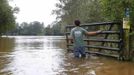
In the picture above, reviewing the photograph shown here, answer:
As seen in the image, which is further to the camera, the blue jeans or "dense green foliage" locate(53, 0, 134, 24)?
"dense green foliage" locate(53, 0, 134, 24)

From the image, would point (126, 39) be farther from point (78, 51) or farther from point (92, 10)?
point (92, 10)

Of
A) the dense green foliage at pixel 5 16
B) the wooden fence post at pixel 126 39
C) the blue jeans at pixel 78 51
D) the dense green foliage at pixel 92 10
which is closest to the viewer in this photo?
the blue jeans at pixel 78 51

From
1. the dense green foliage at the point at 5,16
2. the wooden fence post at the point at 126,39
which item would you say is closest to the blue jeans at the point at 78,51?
the wooden fence post at the point at 126,39

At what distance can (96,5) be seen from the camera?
41.3m

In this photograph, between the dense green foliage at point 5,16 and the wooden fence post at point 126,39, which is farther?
the dense green foliage at point 5,16

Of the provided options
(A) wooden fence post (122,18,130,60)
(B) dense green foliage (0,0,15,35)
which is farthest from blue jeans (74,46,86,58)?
(B) dense green foliage (0,0,15,35)

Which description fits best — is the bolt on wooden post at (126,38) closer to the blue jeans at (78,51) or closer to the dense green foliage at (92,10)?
the dense green foliage at (92,10)

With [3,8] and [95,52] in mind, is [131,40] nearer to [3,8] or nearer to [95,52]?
[95,52]

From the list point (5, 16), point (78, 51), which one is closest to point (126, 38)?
point (78, 51)

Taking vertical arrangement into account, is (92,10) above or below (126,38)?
above

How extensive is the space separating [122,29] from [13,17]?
192ft

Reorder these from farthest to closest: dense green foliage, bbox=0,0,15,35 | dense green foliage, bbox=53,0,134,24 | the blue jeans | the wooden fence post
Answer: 1. dense green foliage, bbox=0,0,15,35
2. dense green foliage, bbox=53,0,134,24
3. the wooden fence post
4. the blue jeans

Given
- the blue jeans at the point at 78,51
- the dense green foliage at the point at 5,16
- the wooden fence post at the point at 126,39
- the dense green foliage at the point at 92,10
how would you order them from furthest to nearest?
the dense green foliage at the point at 5,16 → the dense green foliage at the point at 92,10 → the wooden fence post at the point at 126,39 → the blue jeans at the point at 78,51

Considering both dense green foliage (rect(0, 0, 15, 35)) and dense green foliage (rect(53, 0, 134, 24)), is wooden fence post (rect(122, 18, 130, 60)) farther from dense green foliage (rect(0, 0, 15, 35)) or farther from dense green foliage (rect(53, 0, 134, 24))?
dense green foliage (rect(0, 0, 15, 35))
